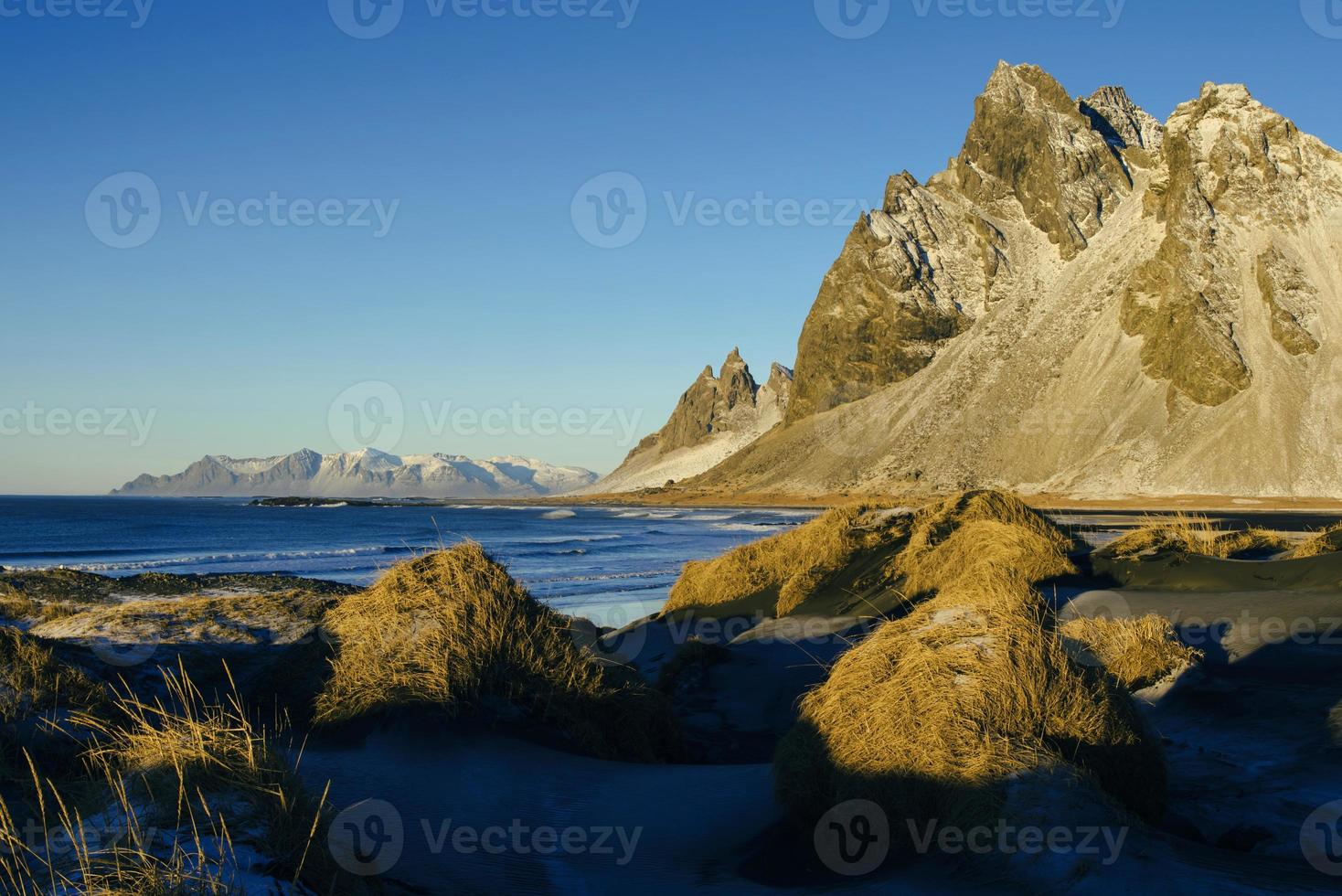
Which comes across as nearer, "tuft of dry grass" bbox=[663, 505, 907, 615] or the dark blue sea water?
"tuft of dry grass" bbox=[663, 505, 907, 615]

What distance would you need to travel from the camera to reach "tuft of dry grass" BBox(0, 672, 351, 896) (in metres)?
4.14

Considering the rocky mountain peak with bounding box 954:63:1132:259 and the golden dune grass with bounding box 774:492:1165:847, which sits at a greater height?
the rocky mountain peak with bounding box 954:63:1132:259

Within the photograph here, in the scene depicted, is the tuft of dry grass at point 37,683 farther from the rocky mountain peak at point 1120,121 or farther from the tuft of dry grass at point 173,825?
the rocky mountain peak at point 1120,121

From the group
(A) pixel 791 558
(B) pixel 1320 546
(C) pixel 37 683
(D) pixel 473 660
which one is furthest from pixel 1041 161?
(C) pixel 37 683

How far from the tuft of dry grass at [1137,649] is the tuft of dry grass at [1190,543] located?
253 inches

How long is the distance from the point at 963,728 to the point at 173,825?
4.34 m

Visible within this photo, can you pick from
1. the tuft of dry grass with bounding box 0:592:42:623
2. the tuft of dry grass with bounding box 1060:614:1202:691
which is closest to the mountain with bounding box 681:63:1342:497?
the tuft of dry grass with bounding box 1060:614:1202:691

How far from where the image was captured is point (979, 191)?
135 m

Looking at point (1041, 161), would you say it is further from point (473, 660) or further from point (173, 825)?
point (173, 825)

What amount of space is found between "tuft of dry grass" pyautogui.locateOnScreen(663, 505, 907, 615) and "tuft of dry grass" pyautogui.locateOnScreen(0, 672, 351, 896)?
14.2 metres

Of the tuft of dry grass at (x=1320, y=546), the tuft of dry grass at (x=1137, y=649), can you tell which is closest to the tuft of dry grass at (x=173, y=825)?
the tuft of dry grass at (x=1137, y=649)

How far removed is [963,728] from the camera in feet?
19.7

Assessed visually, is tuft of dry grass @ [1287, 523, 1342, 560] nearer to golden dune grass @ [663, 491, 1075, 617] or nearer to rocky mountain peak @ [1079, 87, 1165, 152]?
golden dune grass @ [663, 491, 1075, 617]

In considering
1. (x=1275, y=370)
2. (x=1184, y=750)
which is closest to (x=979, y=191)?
(x=1275, y=370)
